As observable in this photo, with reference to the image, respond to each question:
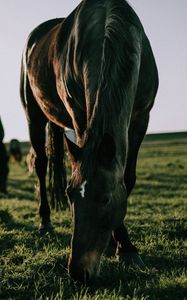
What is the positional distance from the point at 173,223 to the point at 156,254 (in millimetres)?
Answer: 1721

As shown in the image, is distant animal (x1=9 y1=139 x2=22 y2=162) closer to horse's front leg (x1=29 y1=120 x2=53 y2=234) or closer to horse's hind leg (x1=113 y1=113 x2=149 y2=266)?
horse's front leg (x1=29 y1=120 x2=53 y2=234)

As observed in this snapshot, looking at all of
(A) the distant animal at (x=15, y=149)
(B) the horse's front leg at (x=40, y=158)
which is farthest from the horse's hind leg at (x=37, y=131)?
(A) the distant animal at (x=15, y=149)

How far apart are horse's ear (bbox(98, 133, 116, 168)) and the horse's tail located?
12.9ft

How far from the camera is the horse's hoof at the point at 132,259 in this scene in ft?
15.1

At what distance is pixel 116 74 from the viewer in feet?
12.5

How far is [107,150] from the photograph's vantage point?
334cm

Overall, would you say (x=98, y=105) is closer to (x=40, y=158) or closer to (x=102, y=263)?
(x=102, y=263)

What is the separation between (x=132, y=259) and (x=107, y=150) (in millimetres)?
1758

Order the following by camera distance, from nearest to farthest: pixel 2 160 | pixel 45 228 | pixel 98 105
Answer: pixel 98 105 → pixel 45 228 → pixel 2 160

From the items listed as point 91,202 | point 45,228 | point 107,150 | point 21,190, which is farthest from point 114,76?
point 21,190

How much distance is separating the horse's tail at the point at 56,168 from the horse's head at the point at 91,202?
12.6 ft

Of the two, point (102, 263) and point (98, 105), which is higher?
point (98, 105)

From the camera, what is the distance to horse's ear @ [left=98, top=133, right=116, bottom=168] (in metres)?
3.30

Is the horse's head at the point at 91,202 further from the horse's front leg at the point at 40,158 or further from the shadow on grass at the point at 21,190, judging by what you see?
the shadow on grass at the point at 21,190
